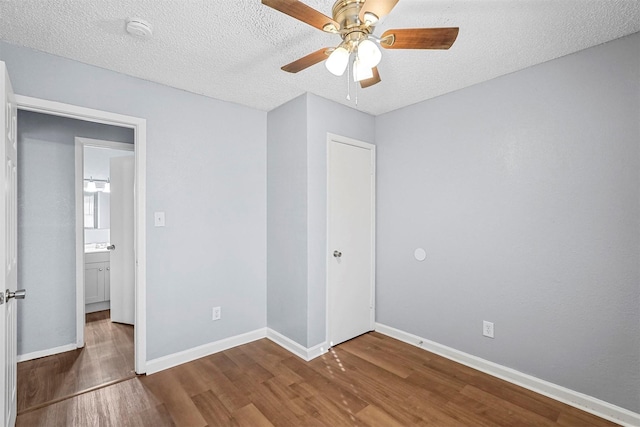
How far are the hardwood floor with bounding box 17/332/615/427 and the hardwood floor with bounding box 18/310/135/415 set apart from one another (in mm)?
154

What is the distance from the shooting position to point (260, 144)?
320 centimetres

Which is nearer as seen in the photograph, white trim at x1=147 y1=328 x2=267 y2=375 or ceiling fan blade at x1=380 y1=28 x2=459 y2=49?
ceiling fan blade at x1=380 y1=28 x2=459 y2=49

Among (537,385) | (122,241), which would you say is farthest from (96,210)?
(537,385)

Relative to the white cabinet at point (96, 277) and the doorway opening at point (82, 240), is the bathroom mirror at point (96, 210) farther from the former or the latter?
the doorway opening at point (82, 240)

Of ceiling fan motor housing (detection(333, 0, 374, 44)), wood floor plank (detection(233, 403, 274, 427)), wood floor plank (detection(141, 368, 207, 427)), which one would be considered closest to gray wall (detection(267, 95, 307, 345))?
wood floor plank (detection(233, 403, 274, 427))

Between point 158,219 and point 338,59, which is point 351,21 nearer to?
point 338,59

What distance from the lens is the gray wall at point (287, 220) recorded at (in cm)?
281

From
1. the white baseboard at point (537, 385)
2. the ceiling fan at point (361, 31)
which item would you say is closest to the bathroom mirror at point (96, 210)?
the white baseboard at point (537, 385)

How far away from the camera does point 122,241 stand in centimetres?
362

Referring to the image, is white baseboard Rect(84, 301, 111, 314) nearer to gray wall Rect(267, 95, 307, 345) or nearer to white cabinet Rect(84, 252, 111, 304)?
white cabinet Rect(84, 252, 111, 304)

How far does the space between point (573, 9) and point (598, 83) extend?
637 mm

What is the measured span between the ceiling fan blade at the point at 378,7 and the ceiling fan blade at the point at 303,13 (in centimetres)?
15

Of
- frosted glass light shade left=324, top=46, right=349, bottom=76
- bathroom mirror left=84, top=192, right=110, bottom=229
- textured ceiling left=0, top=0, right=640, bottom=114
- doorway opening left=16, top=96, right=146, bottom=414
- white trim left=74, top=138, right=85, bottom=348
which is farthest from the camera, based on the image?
bathroom mirror left=84, top=192, right=110, bottom=229

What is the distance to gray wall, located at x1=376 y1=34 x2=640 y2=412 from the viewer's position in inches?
76.1
